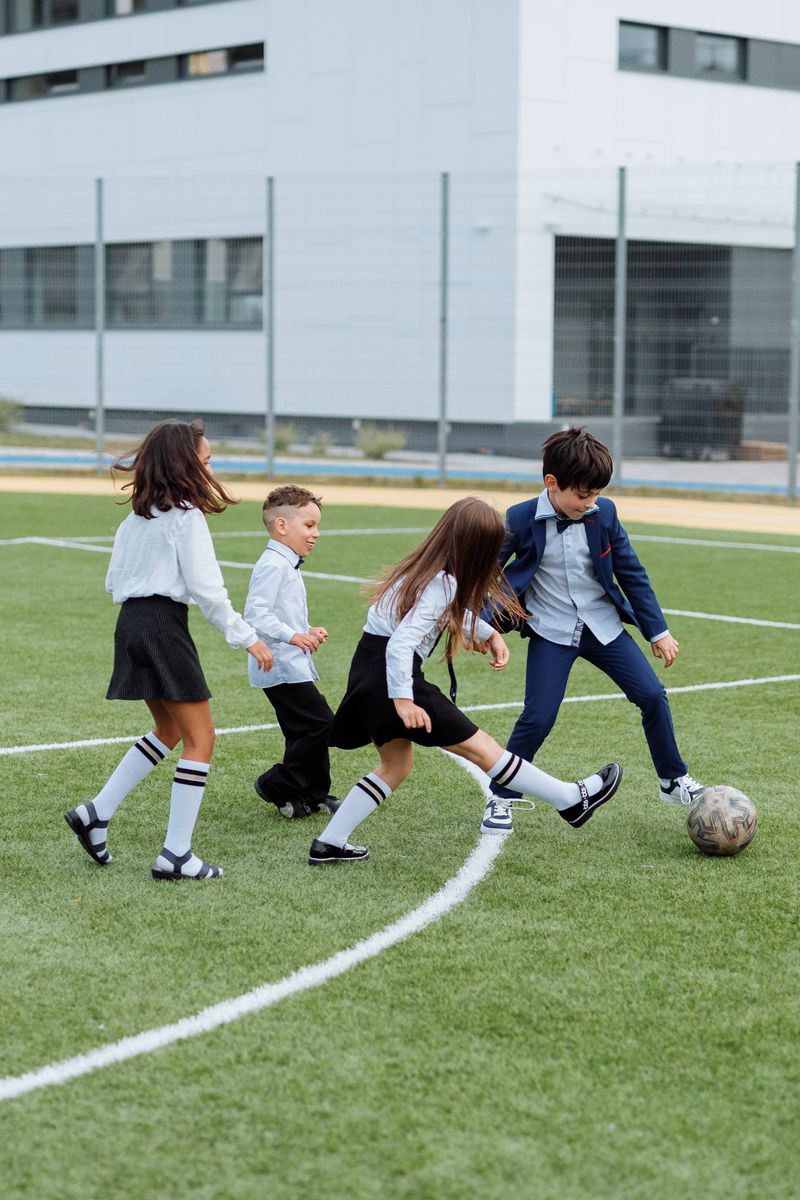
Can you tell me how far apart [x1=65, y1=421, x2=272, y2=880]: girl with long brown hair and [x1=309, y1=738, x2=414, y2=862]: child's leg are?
39cm

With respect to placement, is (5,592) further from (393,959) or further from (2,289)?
(2,289)

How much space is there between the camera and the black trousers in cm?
597

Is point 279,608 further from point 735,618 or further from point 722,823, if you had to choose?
point 735,618

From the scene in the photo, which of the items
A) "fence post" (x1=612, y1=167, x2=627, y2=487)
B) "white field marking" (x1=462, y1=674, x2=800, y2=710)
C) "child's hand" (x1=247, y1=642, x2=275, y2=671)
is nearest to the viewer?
"child's hand" (x1=247, y1=642, x2=275, y2=671)

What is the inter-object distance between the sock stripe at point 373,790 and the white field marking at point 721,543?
10.3 meters

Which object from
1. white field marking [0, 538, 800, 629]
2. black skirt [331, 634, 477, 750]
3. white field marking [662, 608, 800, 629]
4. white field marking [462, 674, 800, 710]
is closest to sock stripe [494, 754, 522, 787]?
black skirt [331, 634, 477, 750]

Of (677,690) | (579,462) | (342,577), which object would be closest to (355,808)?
(579,462)

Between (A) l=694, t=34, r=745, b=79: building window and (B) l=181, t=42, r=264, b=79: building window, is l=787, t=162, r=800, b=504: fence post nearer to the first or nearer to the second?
(A) l=694, t=34, r=745, b=79: building window

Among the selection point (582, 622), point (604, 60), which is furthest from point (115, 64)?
point (582, 622)

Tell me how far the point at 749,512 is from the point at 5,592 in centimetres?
997

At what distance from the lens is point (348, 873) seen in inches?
206

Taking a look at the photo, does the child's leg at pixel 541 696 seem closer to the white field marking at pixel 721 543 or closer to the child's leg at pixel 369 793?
the child's leg at pixel 369 793

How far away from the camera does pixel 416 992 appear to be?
4.14m

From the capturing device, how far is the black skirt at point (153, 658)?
16.5 feet
